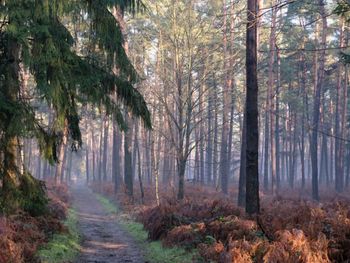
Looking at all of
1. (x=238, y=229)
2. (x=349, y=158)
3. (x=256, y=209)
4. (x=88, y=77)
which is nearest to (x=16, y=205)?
(x=88, y=77)

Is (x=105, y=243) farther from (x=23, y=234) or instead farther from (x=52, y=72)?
(x=52, y=72)

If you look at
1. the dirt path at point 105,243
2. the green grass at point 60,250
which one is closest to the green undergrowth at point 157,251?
the dirt path at point 105,243

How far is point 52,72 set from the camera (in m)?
10.0

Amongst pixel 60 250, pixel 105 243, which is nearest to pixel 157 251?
pixel 105 243

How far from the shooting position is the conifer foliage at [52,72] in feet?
31.7

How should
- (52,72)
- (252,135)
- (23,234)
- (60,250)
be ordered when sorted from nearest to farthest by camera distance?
(52,72) < (23,234) < (60,250) < (252,135)

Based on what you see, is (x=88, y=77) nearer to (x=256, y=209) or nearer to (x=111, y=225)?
(x=256, y=209)

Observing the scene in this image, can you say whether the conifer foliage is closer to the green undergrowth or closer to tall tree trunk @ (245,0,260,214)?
tall tree trunk @ (245,0,260,214)

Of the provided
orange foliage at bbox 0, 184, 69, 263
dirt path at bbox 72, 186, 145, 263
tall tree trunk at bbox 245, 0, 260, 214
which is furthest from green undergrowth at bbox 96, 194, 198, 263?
orange foliage at bbox 0, 184, 69, 263

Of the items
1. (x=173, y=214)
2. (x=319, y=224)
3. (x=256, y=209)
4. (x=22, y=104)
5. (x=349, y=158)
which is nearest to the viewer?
(x=319, y=224)

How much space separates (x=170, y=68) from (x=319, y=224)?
11.3 metres

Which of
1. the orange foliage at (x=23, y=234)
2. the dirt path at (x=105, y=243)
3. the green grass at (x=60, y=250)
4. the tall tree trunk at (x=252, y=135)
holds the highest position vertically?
the tall tree trunk at (x=252, y=135)

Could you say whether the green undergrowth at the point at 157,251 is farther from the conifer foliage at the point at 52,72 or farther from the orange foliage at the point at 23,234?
the conifer foliage at the point at 52,72

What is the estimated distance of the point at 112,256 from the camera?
37.8 ft
